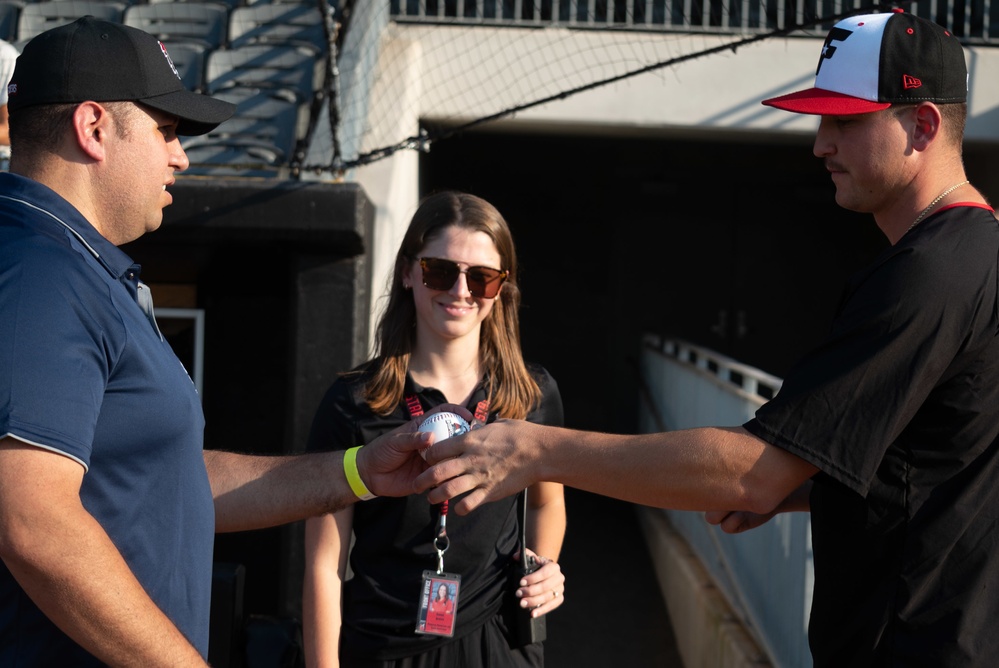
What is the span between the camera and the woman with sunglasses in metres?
2.98

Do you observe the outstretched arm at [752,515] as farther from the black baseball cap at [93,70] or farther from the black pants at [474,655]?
the black baseball cap at [93,70]

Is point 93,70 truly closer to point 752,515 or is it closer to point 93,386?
point 93,386

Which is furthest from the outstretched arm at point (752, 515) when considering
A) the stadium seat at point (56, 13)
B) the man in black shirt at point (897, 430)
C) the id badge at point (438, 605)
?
the stadium seat at point (56, 13)

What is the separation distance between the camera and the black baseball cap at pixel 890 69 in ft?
7.30

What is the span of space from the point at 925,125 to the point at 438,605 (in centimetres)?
175

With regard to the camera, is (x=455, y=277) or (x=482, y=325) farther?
(x=482, y=325)

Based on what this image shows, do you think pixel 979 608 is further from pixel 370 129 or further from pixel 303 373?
pixel 370 129

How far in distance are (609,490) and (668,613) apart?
5.45 metres

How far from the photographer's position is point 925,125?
225cm

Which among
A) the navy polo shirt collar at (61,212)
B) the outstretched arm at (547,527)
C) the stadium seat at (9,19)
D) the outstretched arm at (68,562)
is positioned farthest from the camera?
the stadium seat at (9,19)

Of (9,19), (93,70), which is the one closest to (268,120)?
(9,19)

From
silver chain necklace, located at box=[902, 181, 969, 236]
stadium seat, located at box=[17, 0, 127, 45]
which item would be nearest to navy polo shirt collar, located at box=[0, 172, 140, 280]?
silver chain necklace, located at box=[902, 181, 969, 236]

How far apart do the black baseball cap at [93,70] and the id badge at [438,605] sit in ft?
4.80

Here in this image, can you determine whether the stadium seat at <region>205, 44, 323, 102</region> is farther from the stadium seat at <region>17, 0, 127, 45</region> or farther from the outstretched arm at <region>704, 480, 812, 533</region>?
the outstretched arm at <region>704, 480, 812, 533</region>
